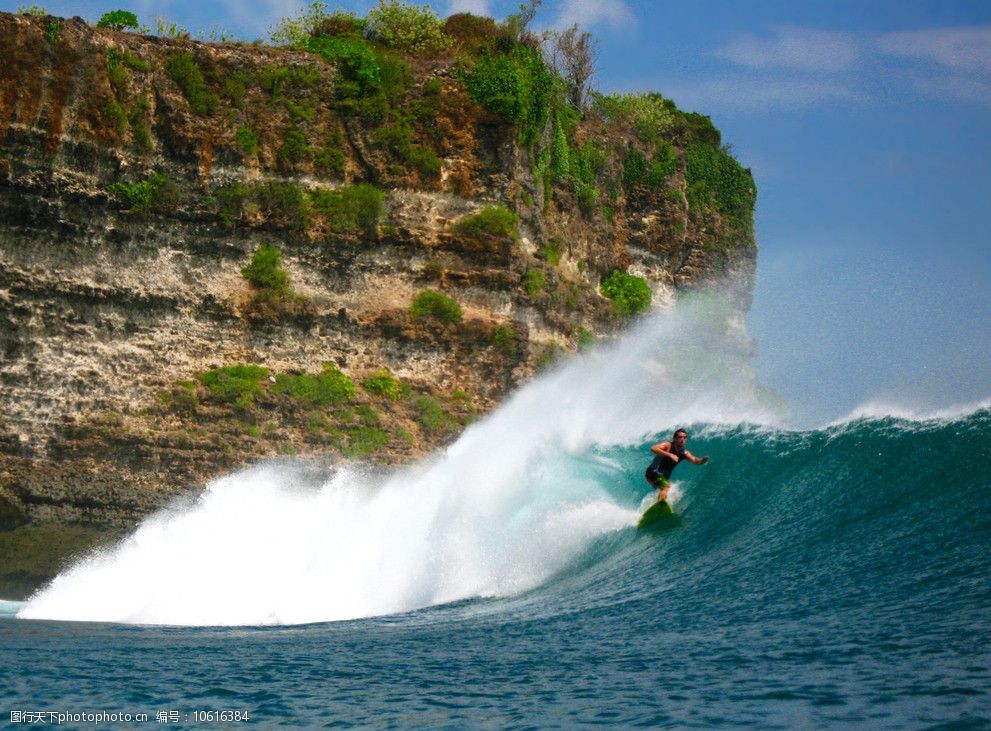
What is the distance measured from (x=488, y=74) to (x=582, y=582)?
1586cm

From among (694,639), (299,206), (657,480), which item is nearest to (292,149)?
(299,206)

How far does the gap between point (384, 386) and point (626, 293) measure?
1055 cm

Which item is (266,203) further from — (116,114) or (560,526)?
(560,526)

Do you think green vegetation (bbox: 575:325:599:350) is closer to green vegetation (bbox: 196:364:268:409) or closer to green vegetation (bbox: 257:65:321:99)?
green vegetation (bbox: 196:364:268:409)

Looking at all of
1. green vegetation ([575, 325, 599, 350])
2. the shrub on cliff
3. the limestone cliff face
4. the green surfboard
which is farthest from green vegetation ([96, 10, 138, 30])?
the green surfboard

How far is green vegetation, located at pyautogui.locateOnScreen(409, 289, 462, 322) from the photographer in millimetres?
24906

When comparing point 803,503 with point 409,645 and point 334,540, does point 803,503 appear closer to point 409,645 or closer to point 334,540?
point 409,645

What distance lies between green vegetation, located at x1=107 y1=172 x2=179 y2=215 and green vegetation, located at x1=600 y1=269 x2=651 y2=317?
13.3 meters

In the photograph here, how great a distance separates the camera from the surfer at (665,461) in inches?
584

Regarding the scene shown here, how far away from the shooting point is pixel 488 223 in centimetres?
2519

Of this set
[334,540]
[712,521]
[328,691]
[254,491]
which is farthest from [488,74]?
[328,691]

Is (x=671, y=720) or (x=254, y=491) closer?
(x=671, y=720)

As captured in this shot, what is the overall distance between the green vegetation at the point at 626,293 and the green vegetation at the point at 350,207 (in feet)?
30.9

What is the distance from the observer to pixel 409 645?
10133 mm
